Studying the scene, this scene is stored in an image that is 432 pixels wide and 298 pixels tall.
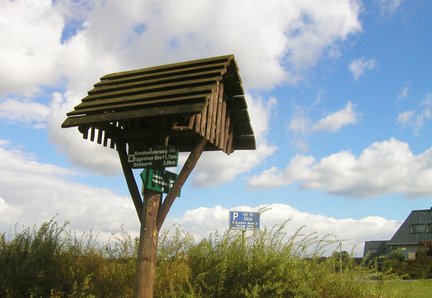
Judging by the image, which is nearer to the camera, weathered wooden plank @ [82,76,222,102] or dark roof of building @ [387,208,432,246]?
weathered wooden plank @ [82,76,222,102]

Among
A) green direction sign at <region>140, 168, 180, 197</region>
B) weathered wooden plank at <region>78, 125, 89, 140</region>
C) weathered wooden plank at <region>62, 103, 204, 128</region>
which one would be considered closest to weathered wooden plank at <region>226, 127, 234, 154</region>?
green direction sign at <region>140, 168, 180, 197</region>

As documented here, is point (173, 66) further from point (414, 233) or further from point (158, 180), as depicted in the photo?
point (414, 233)

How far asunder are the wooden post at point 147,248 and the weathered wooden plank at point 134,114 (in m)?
1.19

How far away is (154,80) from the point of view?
26.8 feet

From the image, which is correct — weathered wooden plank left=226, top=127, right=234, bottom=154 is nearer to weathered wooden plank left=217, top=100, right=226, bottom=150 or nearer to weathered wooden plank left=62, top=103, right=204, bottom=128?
weathered wooden plank left=217, top=100, right=226, bottom=150

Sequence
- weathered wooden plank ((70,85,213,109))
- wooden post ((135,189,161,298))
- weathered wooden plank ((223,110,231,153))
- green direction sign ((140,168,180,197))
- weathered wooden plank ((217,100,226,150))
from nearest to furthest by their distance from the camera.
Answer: wooden post ((135,189,161,298)) < green direction sign ((140,168,180,197)) < weathered wooden plank ((70,85,213,109)) < weathered wooden plank ((217,100,226,150)) < weathered wooden plank ((223,110,231,153))

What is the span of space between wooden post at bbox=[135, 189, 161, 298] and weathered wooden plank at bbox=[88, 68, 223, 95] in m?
2.01

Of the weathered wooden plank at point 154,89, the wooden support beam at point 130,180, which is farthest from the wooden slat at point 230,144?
the wooden support beam at point 130,180

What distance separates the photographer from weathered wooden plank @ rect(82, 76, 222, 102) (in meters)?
7.54

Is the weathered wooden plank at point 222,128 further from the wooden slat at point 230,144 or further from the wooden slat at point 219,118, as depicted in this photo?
the wooden slat at point 230,144

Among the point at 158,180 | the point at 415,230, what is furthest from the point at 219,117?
the point at 415,230

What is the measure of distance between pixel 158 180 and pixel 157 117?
38.4 inches

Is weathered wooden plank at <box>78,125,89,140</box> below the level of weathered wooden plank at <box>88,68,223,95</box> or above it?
below

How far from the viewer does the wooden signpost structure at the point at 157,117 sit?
23.2ft
